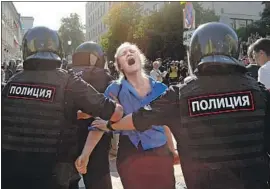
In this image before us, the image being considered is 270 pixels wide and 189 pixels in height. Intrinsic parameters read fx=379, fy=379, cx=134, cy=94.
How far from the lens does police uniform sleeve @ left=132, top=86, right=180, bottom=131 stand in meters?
2.10

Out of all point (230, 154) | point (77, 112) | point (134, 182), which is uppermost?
point (77, 112)

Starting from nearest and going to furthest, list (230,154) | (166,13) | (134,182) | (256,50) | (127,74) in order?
(230,154)
(134,182)
(127,74)
(256,50)
(166,13)

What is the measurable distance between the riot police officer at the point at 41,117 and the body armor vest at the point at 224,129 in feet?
2.04

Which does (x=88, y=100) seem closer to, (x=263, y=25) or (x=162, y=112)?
(x=162, y=112)

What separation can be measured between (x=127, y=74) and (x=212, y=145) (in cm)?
119

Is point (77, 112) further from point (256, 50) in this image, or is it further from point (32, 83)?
Answer: point (256, 50)

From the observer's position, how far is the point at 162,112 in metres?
2.13

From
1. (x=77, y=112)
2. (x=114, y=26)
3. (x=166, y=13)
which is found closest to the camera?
(x=77, y=112)

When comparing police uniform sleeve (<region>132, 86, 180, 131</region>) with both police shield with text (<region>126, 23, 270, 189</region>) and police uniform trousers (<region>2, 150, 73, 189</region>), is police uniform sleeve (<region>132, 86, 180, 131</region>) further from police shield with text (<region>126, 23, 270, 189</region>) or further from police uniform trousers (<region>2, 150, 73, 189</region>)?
police uniform trousers (<region>2, 150, 73, 189</region>)

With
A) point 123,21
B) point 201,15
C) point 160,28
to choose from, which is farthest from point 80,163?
point 123,21

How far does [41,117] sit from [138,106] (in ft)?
2.59

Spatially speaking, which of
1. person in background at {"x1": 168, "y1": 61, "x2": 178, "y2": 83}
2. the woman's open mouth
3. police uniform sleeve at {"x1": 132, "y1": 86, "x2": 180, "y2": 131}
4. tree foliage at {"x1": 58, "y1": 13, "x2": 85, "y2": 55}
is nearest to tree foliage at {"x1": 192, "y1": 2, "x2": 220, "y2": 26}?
person in background at {"x1": 168, "y1": 61, "x2": 178, "y2": 83}

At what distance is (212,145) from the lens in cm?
199

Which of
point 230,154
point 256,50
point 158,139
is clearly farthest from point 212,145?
point 256,50
